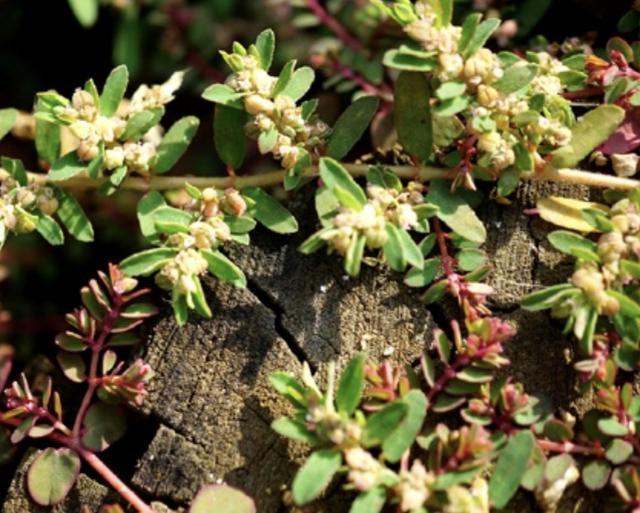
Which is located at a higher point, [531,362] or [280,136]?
[280,136]

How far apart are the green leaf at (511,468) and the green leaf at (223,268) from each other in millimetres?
630

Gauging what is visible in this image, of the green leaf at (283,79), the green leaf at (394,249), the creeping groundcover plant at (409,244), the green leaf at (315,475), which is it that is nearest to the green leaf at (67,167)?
the creeping groundcover plant at (409,244)

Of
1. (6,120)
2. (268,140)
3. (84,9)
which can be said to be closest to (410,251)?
(268,140)

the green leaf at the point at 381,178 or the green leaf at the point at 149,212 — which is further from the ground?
the green leaf at the point at 381,178

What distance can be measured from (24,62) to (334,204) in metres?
1.71

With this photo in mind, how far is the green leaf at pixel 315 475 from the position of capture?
1747 mm

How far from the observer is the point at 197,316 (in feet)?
6.93

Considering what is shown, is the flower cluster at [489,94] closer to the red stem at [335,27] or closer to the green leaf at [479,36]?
the green leaf at [479,36]

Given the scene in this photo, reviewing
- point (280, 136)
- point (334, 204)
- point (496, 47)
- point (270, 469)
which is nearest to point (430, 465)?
point (270, 469)

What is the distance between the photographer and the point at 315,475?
5.80 ft

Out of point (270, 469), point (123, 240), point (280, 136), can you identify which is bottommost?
point (123, 240)

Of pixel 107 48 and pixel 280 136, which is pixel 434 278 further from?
pixel 107 48

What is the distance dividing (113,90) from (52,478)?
846 millimetres

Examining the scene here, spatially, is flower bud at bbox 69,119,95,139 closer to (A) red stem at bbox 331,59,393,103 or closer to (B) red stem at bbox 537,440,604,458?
(A) red stem at bbox 331,59,393,103
